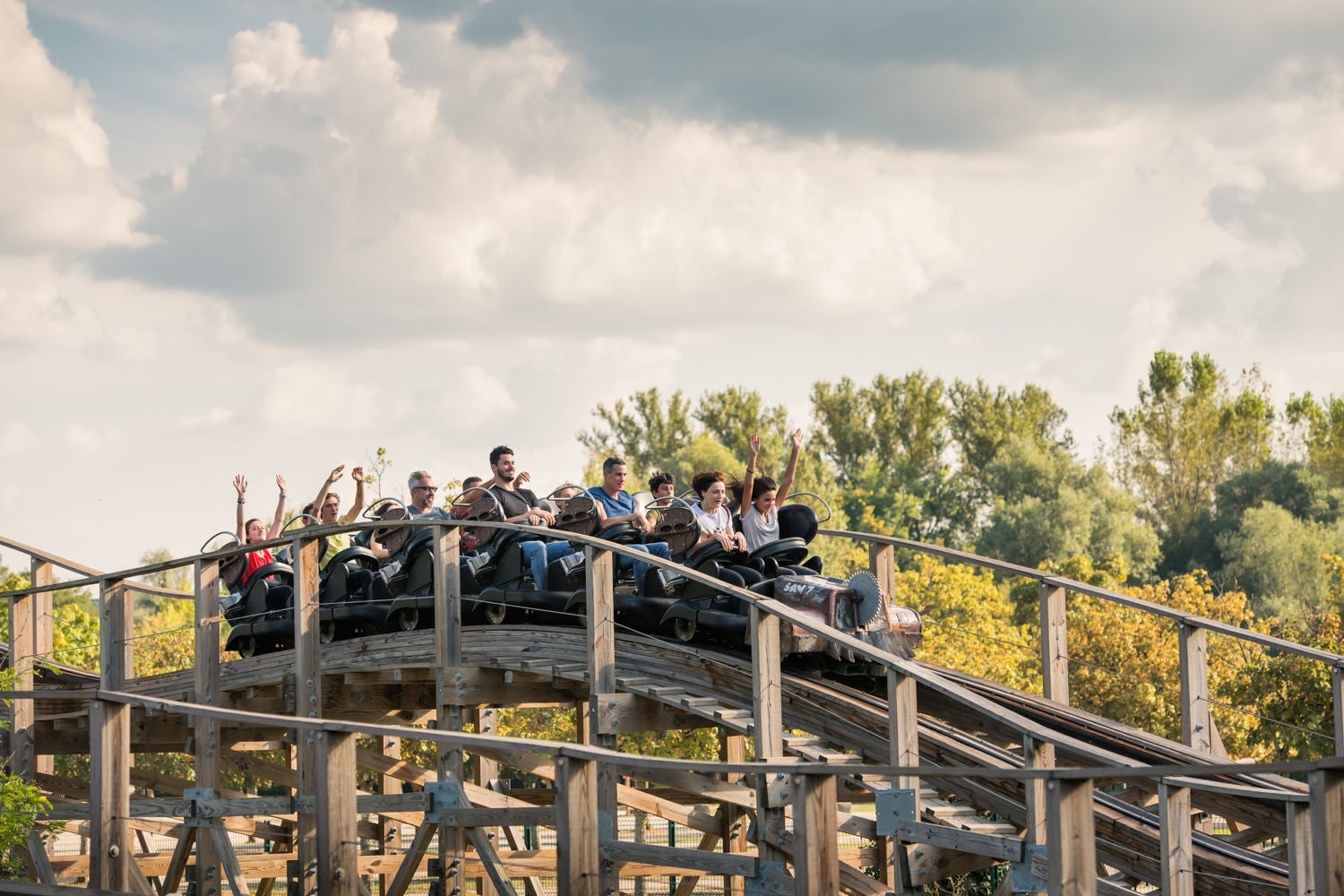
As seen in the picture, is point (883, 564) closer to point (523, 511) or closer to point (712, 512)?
point (712, 512)

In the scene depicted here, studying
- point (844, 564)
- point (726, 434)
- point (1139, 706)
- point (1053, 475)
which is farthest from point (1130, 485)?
point (1139, 706)

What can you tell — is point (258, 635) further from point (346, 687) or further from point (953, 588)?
point (953, 588)

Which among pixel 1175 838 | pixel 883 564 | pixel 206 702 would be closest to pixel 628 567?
pixel 883 564

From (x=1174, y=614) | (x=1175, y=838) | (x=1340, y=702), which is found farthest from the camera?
(x=1174, y=614)

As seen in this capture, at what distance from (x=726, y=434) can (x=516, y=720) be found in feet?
137

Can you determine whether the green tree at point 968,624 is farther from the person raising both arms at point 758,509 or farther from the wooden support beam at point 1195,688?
the wooden support beam at point 1195,688

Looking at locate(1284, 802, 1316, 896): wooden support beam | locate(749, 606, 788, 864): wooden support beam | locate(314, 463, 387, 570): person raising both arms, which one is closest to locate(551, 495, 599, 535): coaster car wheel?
locate(314, 463, 387, 570): person raising both arms

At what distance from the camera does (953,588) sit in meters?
36.2

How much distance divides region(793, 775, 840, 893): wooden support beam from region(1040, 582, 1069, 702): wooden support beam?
5814 millimetres

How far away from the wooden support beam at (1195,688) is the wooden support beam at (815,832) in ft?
16.1

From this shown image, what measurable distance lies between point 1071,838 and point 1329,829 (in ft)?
2.84

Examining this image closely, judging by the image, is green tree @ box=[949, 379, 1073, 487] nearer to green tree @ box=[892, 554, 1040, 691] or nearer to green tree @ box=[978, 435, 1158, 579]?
green tree @ box=[978, 435, 1158, 579]

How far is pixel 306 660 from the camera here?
1178 cm

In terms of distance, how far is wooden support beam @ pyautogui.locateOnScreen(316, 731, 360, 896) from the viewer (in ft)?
23.9
